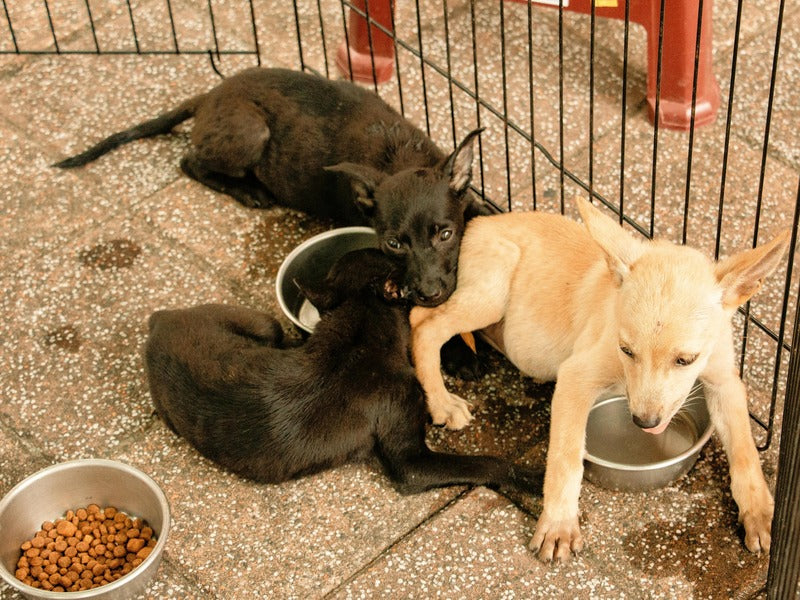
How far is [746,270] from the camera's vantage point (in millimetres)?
3184

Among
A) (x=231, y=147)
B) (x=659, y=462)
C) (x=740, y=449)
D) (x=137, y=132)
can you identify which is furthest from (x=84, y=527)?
(x=740, y=449)

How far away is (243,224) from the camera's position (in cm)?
491

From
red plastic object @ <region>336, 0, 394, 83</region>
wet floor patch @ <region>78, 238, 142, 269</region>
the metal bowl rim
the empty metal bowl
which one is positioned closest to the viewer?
the metal bowl rim

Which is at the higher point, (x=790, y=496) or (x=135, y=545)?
(x=790, y=496)

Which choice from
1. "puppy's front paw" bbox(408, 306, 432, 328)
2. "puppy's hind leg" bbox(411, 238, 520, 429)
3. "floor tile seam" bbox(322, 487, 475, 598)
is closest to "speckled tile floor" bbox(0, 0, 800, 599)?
"floor tile seam" bbox(322, 487, 475, 598)

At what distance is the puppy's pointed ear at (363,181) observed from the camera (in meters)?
4.13

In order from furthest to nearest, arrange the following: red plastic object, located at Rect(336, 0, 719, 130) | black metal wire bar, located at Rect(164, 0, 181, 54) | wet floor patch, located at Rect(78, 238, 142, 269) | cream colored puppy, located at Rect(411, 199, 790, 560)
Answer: black metal wire bar, located at Rect(164, 0, 181, 54) < red plastic object, located at Rect(336, 0, 719, 130) < wet floor patch, located at Rect(78, 238, 142, 269) < cream colored puppy, located at Rect(411, 199, 790, 560)

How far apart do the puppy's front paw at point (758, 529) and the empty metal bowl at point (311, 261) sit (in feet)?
5.77

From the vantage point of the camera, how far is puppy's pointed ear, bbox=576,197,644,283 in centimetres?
338

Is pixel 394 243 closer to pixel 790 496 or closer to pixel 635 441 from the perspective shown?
pixel 635 441

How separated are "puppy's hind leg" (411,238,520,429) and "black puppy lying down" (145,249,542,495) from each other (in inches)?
7.8

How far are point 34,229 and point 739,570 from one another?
3240 millimetres

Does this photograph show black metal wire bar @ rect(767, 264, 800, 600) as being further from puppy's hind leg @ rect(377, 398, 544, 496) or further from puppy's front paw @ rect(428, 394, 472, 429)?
puppy's front paw @ rect(428, 394, 472, 429)

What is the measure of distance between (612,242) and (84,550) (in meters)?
2.00
